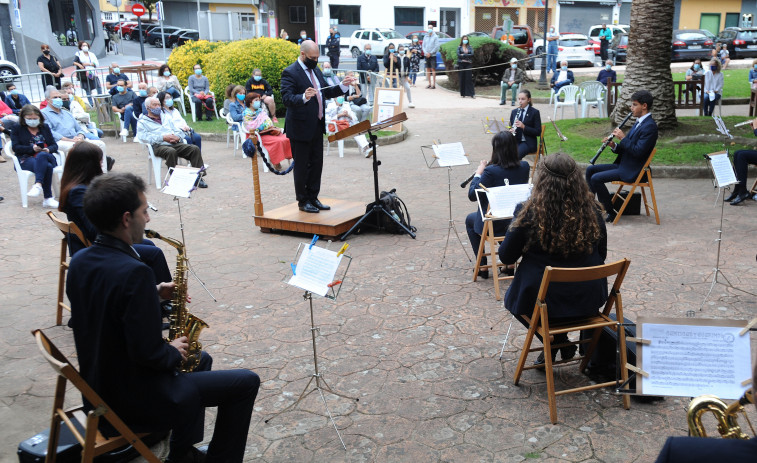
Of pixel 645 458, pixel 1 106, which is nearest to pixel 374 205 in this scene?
pixel 645 458

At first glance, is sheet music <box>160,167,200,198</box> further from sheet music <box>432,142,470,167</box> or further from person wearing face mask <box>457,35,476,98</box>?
person wearing face mask <box>457,35,476,98</box>

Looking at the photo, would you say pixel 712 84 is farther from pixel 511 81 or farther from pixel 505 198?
pixel 505 198

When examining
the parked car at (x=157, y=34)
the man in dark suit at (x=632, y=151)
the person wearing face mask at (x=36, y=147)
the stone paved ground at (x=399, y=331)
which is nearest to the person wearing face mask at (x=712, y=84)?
the stone paved ground at (x=399, y=331)

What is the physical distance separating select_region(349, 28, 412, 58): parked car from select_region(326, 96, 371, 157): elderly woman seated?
20479mm

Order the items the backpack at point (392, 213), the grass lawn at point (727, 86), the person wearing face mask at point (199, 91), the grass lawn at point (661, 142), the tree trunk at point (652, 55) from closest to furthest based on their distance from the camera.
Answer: the backpack at point (392, 213), the grass lawn at point (661, 142), the tree trunk at point (652, 55), the person wearing face mask at point (199, 91), the grass lawn at point (727, 86)

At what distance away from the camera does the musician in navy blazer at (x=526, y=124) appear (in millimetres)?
9406

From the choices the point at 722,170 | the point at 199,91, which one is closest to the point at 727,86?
the point at 199,91

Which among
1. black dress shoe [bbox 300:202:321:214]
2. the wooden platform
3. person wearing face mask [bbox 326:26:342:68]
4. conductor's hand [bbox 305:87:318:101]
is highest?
person wearing face mask [bbox 326:26:342:68]

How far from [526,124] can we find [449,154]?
3.18m

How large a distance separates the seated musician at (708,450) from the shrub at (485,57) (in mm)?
21096

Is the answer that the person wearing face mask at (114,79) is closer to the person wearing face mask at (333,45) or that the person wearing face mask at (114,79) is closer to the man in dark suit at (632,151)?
the person wearing face mask at (333,45)

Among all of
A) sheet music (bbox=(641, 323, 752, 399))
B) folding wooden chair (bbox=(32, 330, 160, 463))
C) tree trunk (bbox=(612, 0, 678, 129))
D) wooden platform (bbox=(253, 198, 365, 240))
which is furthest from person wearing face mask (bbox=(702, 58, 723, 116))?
folding wooden chair (bbox=(32, 330, 160, 463))

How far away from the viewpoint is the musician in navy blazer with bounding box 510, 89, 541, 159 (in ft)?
30.9

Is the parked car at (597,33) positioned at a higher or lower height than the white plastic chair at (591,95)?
higher
